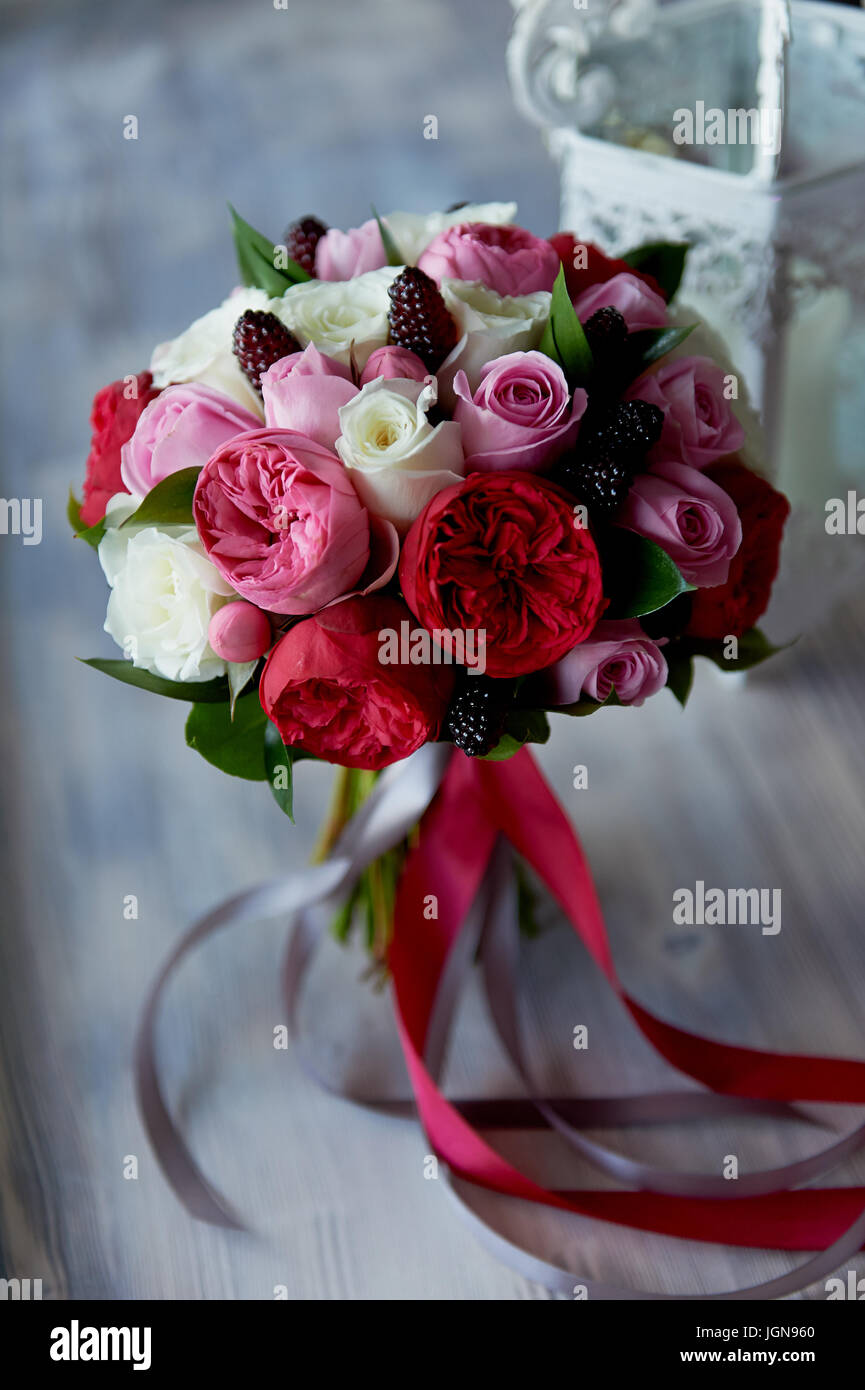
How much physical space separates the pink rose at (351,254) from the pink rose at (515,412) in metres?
0.16

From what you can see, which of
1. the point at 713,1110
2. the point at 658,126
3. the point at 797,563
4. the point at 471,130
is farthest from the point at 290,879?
the point at 471,130

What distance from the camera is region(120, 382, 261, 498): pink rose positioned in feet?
2.13

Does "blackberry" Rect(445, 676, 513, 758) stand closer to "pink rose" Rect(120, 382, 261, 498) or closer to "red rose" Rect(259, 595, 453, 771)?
"red rose" Rect(259, 595, 453, 771)

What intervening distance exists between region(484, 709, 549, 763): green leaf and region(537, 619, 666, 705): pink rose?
23mm

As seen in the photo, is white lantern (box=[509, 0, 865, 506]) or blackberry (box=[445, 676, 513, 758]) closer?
blackberry (box=[445, 676, 513, 758])

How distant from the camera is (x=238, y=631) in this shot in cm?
63

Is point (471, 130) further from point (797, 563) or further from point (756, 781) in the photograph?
Result: point (756, 781)

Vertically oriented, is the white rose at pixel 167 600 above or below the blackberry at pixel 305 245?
below

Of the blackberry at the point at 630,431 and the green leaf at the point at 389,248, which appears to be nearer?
the blackberry at the point at 630,431

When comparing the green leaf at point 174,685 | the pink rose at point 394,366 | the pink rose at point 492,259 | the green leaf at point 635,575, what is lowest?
the green leaf at point 174,685

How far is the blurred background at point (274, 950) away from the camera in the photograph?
2.61 ft
